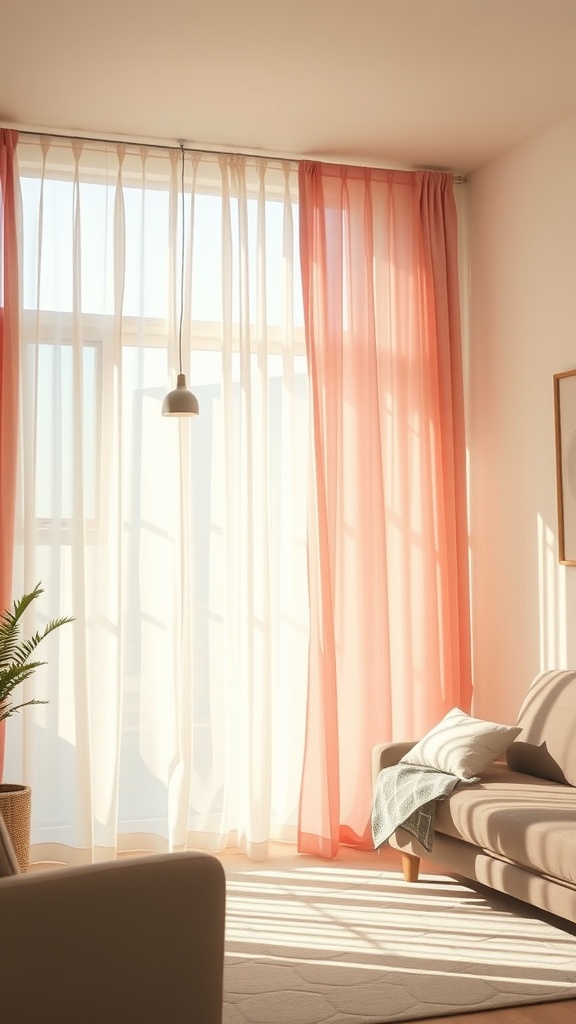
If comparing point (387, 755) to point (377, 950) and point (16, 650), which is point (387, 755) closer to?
point (377, 950)

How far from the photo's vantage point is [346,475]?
5.21 m

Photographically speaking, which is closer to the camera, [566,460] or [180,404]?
[180,404]

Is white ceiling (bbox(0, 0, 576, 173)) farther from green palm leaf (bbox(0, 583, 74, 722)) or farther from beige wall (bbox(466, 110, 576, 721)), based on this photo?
green palm leaf (bbox(0, 583, 74, 722))

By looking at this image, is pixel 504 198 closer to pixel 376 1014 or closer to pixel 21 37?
pixel 21 37

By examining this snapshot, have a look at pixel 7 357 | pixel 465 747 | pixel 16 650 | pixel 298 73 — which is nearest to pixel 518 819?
pixel 465 747

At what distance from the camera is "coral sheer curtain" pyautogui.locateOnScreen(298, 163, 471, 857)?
16.7 feet

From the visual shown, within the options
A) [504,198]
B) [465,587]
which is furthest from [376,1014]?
[504,198]

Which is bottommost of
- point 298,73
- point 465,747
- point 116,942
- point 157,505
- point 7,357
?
point 116,942

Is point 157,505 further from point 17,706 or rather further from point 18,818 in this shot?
point 18,818

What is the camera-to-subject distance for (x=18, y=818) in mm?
4148

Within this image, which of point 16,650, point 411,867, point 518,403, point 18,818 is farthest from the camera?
point 518,403

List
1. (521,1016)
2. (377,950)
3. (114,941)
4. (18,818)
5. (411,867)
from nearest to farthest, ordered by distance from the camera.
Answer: (114,941), (521,1016), (377,950), (18,818), (411,867)

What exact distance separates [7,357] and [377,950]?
9.21 feet

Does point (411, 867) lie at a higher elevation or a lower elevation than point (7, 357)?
lower
